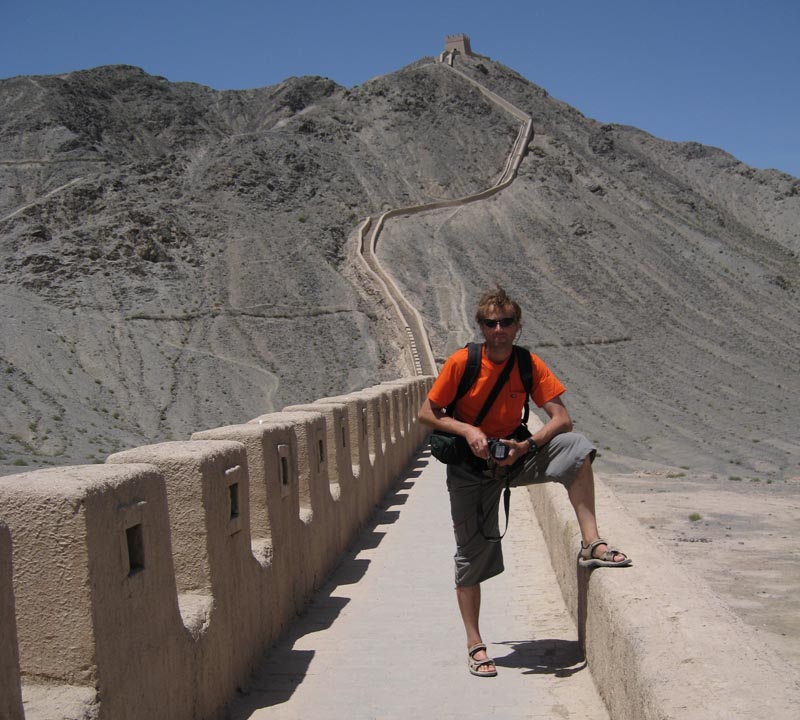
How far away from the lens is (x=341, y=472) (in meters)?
8.65

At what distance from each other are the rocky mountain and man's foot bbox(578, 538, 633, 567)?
752 inches

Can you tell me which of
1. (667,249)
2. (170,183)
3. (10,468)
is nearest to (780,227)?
(667,249)

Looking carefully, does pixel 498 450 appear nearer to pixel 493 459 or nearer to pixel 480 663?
pixel 493 459

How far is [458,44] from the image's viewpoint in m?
83.2

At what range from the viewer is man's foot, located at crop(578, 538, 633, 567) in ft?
15.3

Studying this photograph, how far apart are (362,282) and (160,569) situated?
42546 millimetres

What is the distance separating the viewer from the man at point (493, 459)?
185 inches

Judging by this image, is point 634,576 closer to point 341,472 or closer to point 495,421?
point 495,421

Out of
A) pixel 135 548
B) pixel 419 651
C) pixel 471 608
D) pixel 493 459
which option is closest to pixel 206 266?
pixel 419 651

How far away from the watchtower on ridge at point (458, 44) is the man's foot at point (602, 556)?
82.4m

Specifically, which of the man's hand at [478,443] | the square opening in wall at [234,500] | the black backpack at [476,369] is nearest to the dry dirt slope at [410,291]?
the black backpack at [476,369]

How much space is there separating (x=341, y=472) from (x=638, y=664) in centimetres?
532

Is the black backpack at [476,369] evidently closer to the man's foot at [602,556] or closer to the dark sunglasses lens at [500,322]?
the dark sunglasses lens at [500,322]

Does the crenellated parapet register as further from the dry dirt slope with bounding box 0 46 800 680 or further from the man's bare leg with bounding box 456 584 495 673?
the dry dirt slope with bounding box 0 46 800 680
